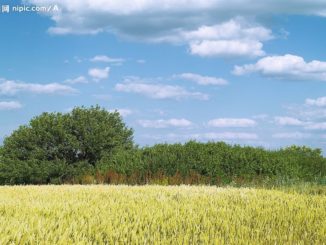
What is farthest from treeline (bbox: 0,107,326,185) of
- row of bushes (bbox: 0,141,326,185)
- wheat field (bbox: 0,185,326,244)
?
wheat field (bbox: 0,185,326,244)

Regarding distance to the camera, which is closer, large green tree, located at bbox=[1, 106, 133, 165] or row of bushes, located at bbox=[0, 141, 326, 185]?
row of bushes, located at bbox=[0, 141, 326, 185]

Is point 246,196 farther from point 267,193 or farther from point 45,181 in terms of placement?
point 45,181

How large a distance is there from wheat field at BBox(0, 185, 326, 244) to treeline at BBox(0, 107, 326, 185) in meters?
5.41

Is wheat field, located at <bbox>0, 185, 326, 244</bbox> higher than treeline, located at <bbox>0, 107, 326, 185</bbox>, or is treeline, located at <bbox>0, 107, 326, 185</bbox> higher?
treeline, located at <bbox>0, 107, 326, 185</bbox>

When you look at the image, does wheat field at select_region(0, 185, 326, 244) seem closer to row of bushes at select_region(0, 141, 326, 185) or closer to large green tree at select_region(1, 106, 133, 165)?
row of bushes at select_region(0, 141, 326, 185)

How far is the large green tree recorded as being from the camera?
20.2m

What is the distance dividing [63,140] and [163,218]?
1397 cm

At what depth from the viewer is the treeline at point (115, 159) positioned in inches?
635

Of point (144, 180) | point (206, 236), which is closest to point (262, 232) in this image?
point (206, 236)

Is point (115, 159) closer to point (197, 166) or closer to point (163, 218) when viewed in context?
point (197, 166)

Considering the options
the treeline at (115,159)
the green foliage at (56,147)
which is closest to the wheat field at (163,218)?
the treeline at (115,159)

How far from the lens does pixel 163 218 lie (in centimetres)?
690

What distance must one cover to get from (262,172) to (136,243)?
38.4 feet

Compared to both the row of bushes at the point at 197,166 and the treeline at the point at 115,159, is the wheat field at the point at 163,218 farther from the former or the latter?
the row of bushes at the point at 197,166
